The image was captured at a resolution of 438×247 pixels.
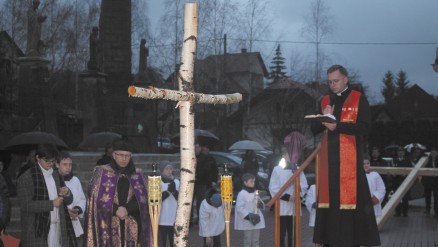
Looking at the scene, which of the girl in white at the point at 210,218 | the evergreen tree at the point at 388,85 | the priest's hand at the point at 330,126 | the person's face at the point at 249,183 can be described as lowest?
the girl in white at the point at 210,218

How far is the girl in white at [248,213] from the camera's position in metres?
10.0

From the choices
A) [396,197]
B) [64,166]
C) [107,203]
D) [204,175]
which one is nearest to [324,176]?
[107,203]

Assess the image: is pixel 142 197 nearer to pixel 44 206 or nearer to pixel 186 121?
pixel 44 206

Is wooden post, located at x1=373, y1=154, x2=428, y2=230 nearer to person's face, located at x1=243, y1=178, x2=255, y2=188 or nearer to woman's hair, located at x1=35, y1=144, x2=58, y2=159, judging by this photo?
person's face, located at x1=243, y1=178, x2=255, y2=188

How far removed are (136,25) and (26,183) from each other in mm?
36739

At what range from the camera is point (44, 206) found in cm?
802

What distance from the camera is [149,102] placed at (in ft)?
79.5

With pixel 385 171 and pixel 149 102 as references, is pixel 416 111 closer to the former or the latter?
pixel 149 102

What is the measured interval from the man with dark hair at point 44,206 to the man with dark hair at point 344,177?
3411 millimetres

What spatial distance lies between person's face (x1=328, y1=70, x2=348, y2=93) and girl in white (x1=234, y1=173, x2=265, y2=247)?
3868 mm

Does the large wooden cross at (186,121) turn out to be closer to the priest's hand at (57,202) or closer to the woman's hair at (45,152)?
the priest's hand at (57,202)

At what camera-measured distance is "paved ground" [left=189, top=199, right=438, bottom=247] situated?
13.1 metres

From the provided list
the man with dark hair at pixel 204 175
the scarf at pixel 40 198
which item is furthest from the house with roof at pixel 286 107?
the scarf at pixel 40 198

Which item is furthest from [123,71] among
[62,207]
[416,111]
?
[416,111]
